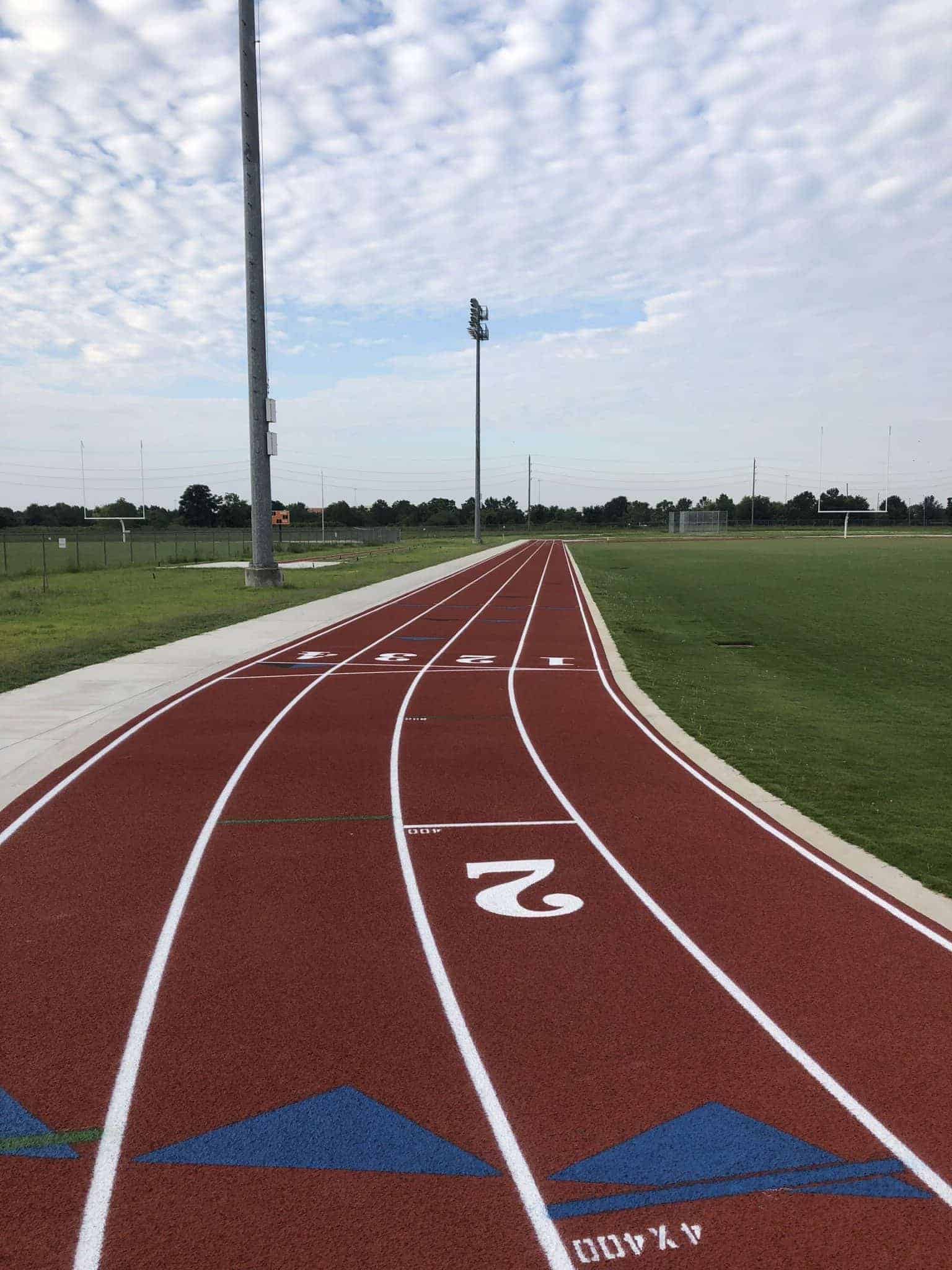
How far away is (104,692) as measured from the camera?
38.2 feet

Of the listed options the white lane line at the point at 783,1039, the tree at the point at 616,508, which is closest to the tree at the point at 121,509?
the tree at the point at 616,508

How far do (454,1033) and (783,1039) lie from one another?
4.81 feet

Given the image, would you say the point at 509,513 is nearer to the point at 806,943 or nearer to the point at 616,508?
the point at 616,508

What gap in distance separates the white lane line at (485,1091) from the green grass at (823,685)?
320 centimetres

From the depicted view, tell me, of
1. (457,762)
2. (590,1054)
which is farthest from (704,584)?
(590,1054)

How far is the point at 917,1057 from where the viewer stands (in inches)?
154

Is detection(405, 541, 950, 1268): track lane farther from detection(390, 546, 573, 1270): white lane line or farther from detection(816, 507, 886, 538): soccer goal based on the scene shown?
detection(816, 507, 886, 538): soccer goal

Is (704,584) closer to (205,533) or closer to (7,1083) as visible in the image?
(7,1083)

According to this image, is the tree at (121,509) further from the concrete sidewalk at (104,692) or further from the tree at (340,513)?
the concrete sidewalk at (104,692)

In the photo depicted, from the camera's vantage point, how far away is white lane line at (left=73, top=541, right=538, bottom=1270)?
9.62 ft

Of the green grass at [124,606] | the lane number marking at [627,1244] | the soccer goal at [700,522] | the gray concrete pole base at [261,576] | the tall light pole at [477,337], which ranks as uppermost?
the tall light pole at [477,337]

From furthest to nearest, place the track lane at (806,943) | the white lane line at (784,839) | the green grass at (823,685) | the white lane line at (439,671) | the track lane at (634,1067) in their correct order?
the white lane line at (439,671), the green grass at (823,685), the white lane line at (784,839), the track lane at (806,943), the track lane at (634,1067)

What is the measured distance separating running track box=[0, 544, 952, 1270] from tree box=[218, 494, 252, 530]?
113 m

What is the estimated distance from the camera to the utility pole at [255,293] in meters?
25.1
